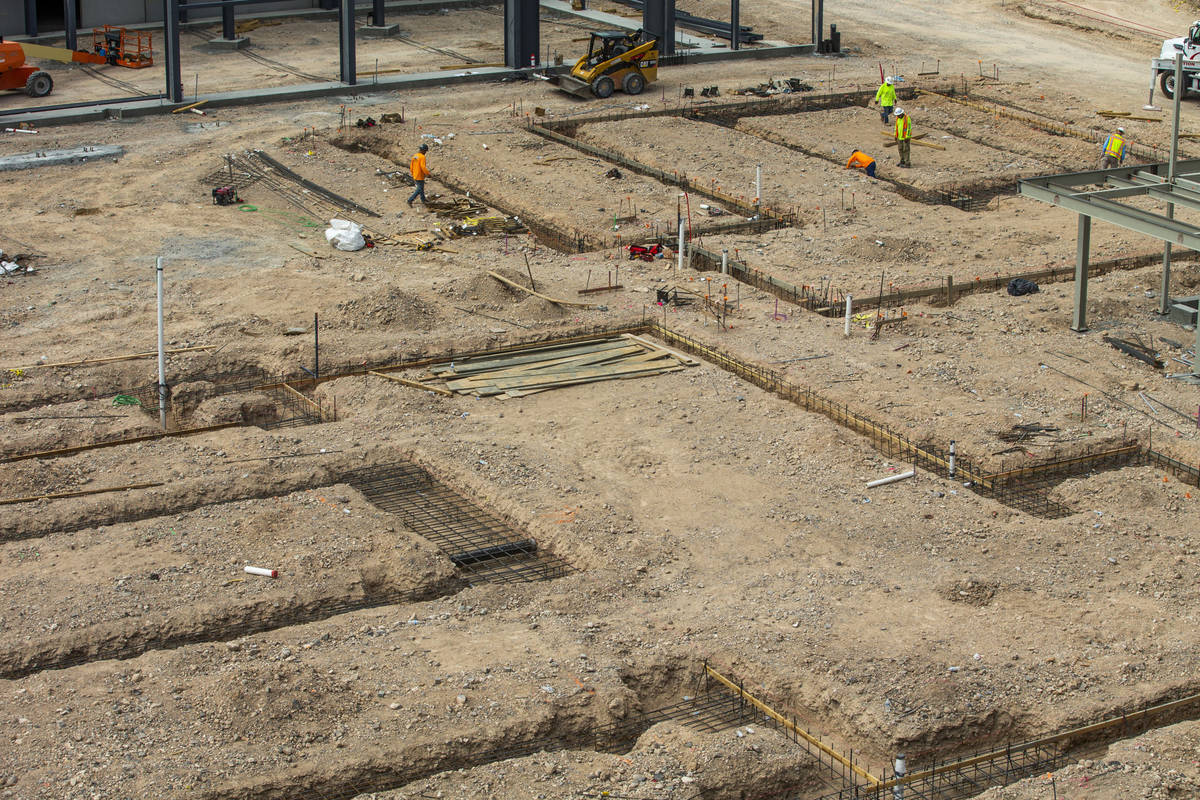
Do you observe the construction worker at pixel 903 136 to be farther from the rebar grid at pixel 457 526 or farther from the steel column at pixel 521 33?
the rebar grid at pixel 457 526

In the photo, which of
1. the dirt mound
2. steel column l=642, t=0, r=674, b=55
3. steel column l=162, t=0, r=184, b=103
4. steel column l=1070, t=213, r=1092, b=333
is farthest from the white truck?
steel column l=162, t=0, r=184, b=103

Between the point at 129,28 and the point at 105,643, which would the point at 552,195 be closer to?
the point at 105,643

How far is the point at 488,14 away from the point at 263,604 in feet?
122

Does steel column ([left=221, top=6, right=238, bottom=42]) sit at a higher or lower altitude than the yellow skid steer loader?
higher

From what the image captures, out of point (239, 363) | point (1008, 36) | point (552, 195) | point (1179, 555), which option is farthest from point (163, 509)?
point (1008, 36)

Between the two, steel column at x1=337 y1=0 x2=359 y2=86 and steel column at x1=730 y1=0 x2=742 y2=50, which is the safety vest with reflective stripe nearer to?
steel column at x1=730 y1=0 x2=742 y2=50

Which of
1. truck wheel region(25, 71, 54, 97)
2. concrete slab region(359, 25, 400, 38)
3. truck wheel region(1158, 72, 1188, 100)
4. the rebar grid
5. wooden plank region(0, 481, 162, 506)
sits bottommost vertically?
the rebar grid

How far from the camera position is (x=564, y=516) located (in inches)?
674

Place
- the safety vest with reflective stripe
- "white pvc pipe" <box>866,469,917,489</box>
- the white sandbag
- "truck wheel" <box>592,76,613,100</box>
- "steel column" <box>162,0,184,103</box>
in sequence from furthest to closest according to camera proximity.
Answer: "truck wheel" <box>592,76,613,100</box>, "steel column" <box>162,0,184,103</box>, the safety vest with reflective stripe, the white sandbag, "white pvc pipe" <box>866,469,917,489</box>

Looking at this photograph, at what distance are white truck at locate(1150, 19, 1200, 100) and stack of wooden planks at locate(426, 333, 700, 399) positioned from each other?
20587mm

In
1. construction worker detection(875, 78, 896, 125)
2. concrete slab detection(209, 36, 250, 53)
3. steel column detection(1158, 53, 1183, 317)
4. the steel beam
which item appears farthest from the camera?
concrete slab detection(209, 36, 250, 53)

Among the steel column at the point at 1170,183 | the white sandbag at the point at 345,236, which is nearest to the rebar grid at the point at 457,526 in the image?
the white sandbag at the point at 345,236

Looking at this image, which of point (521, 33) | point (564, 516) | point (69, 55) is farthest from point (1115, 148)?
point (69, 55)

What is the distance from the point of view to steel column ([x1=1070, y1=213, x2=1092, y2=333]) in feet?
73.6
